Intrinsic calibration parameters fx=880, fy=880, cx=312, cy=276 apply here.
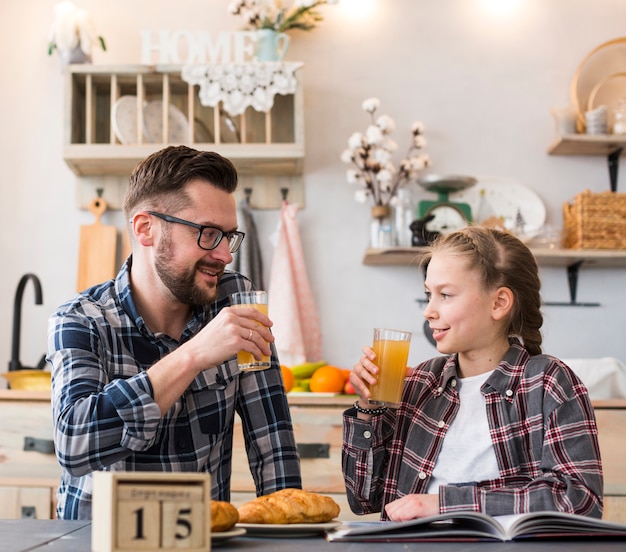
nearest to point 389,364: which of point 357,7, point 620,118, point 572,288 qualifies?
point 572,288

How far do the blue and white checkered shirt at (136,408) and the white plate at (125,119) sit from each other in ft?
4.98

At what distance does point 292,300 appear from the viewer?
3338mm

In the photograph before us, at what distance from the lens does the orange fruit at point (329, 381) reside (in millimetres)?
2877

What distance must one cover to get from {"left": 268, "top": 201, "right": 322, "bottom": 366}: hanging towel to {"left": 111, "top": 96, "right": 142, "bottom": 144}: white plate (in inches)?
25.4

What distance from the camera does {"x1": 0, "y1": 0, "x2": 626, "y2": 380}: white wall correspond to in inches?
137

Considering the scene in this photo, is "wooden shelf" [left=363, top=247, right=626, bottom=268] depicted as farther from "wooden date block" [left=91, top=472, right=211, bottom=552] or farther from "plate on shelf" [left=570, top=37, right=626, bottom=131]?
"wooden date block" [left=91, top=472, right=211, bottom=552]

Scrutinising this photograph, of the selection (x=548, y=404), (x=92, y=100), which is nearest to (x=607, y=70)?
(x=92, y=100)

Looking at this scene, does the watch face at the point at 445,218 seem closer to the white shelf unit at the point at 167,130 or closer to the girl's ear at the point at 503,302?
the white shelf unit at the point at 167,130

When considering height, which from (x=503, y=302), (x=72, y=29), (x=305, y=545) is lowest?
(x=305, y=545)

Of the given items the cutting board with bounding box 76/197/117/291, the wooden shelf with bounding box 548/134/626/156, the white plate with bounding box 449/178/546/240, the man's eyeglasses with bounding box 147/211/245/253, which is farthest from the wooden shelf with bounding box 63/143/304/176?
the man's eyeglasses with bounding box 147/211/245/253

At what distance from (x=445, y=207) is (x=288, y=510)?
233cm

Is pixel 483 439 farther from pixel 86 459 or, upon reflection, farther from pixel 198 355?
pixel 86 459

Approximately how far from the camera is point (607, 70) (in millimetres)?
3539

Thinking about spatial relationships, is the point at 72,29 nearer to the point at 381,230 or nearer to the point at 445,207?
the point at 381,230
